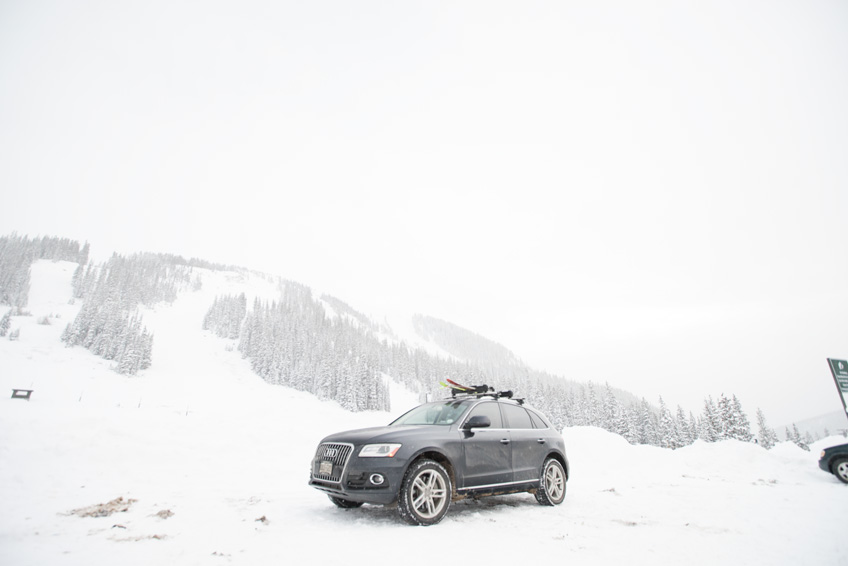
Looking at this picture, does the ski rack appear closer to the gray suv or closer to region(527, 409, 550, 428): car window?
the gray suv

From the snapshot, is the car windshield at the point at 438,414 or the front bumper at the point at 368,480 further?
the car windshield at the point at 438,414

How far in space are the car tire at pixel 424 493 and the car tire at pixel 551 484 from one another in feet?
8.54

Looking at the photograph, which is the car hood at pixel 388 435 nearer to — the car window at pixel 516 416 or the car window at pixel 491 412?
the car window at pixel 491 412

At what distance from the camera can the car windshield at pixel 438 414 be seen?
22.4 ft

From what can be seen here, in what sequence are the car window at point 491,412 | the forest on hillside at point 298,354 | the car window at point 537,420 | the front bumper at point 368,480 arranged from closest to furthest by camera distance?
the front bumper at point 368,480 → the car window at point 491,412 → the car window at point 537,420 → the forest on hillside at point 298,354

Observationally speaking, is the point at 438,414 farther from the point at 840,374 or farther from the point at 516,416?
the point at 840,374

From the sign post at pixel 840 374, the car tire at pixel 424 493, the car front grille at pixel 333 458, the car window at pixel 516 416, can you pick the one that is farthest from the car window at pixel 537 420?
the sign post at pixel 840 374

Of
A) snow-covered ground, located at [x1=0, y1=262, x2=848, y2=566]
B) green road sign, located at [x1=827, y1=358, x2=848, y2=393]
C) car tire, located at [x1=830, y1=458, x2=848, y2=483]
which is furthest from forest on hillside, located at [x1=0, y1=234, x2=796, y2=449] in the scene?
snow-covered ground, located at [x1=0, y1=262, x2=848, y2=566]

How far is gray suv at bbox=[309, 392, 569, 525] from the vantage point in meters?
5.46

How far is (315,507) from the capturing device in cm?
657

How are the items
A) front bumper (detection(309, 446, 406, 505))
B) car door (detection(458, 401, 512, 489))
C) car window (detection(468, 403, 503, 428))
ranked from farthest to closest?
car window (detection(468, 403, 503, 428))
car door (detection(458, 401, 512, 489))
front bumper (detection(309, 446, 406, 505))

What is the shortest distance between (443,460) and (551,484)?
3.11 m

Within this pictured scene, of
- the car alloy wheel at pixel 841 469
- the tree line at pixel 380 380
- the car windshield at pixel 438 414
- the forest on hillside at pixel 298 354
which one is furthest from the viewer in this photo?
the forest on hillside at pixel 298 354

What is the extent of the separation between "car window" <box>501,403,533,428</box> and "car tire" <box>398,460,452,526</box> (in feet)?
6.87
